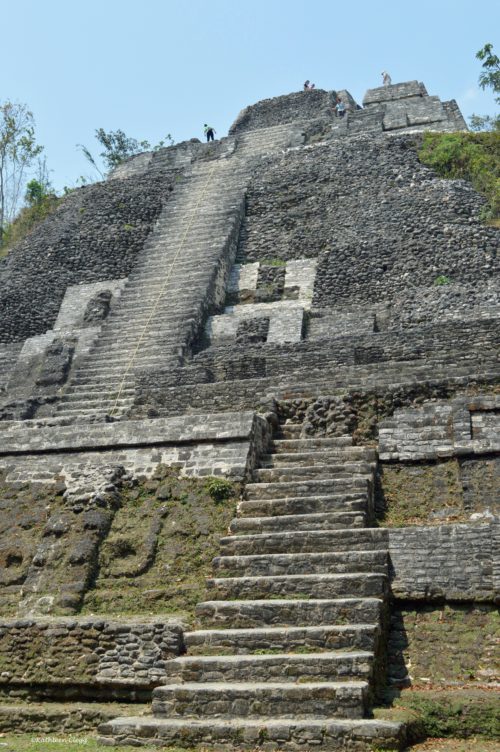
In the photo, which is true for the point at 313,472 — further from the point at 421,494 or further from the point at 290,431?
the point at 290,431

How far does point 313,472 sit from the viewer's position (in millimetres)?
8508

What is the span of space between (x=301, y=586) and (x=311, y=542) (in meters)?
0.60

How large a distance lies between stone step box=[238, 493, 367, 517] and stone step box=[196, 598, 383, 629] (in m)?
1.28

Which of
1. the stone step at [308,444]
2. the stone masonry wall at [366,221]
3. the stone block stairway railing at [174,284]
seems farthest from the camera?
the stone masonry wall at [366,221]

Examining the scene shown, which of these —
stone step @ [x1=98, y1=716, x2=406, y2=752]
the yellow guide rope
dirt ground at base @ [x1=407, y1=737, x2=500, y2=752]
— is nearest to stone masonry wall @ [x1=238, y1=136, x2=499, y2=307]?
the yellow guide rope

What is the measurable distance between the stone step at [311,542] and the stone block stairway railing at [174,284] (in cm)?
525

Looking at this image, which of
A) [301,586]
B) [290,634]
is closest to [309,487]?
[301,586]

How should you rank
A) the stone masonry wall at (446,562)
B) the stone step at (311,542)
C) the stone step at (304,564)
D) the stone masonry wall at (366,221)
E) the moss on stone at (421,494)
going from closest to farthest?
the stone masonry wall at (446,562), the stone step at (304,564), the stone step at (311,542), the moss on stone at (421,494), the stone masonry wall at (366,221)

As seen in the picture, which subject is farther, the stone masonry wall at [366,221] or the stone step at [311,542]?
the stone masonry wall at [366,221]

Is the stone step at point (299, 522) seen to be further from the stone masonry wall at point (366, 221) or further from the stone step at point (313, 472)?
the stone masonry wall at point (366, 221)

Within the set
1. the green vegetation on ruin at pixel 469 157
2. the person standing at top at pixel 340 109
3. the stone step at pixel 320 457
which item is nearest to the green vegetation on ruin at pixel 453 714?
the stone step at pixel 320 457

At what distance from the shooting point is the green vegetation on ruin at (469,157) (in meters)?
17.4

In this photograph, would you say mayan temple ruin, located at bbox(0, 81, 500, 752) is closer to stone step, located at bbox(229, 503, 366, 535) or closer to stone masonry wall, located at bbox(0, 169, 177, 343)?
stone step, located at bbox(229, 503, 366, 535)

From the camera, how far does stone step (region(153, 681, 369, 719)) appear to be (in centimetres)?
543
